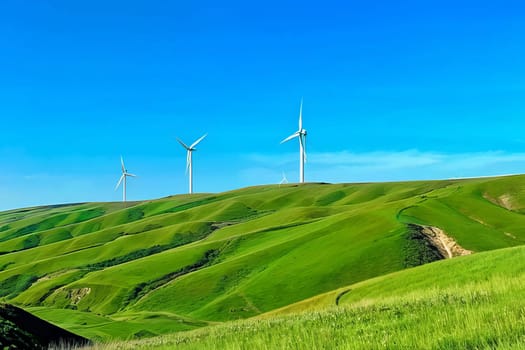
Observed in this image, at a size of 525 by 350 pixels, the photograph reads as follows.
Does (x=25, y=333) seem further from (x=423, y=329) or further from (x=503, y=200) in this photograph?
(x=503, y=200)

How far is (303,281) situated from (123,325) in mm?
37882

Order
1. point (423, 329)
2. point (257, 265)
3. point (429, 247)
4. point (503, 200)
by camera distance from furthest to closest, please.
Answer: point (503, 200), point (257, 265), point (429, 247), point (423, 329)

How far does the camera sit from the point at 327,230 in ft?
347

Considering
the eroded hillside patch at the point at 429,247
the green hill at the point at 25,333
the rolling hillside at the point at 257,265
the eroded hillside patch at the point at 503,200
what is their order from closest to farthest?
the green hill at the point at 25,333
the eroded hillside patch at the point at 429,247
the rolling hillside at the point at 257,265
the eroded hillside patch at the point at 503,200

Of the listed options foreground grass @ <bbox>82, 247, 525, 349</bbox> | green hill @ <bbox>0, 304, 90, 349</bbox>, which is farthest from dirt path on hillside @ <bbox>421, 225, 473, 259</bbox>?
green hill @ <bbox>0, 304, 90, 349</bbox>

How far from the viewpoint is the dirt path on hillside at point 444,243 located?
7797 cm

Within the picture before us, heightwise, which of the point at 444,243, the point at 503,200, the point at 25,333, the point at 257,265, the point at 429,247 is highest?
the point at 503,200

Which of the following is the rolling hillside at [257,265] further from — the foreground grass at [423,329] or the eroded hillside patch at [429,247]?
the foreground grass at [423,329]

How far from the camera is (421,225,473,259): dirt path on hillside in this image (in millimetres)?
77969

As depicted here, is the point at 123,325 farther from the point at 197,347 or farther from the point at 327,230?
the point at 327,230

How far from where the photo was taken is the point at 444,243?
Answer: 82.0 m

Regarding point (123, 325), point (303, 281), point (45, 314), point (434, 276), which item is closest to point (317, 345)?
point (434, 276)

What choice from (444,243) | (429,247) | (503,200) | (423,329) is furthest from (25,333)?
(503,200)

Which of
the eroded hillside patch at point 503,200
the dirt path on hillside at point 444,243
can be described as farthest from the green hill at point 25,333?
the eroded hillside patch at point 503,200
